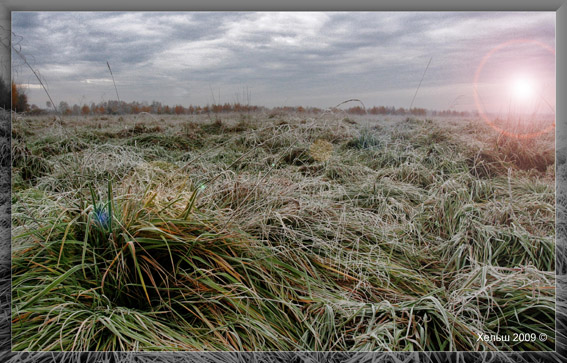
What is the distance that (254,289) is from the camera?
166 cm

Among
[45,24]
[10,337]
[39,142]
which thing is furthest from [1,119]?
[10,337]

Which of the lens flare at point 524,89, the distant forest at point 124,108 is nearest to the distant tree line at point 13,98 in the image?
the distant forest at point 124,108

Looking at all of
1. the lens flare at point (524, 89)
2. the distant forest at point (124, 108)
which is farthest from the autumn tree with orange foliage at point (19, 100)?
the lens flare at point (524, 89)

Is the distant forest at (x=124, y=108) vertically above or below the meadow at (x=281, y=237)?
above

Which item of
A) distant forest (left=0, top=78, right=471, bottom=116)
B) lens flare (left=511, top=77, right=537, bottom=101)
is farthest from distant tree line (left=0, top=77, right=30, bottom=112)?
lens flare (left=511, top=77, right=537, bottom=101)

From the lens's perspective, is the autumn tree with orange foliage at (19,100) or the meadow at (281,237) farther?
the autumn tree with orange foliage at (19,100)

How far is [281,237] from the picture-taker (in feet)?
6.27

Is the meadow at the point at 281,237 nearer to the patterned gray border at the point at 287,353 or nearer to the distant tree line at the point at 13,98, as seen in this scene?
the patterned gray border at the point at 287,353

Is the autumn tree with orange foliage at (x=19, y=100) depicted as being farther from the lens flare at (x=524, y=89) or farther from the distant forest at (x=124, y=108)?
the lens flare at (x=524, y=89)

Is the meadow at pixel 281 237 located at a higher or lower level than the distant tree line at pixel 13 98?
lower

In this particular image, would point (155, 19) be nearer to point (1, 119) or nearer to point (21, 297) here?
point (1, 119)

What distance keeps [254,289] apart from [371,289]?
614mm

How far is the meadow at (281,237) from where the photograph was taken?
160cm

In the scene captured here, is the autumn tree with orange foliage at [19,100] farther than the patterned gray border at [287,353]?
Yes
